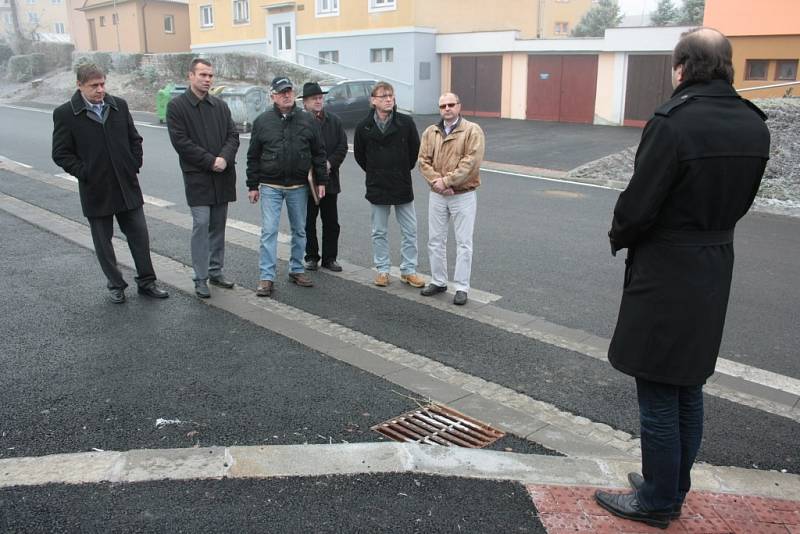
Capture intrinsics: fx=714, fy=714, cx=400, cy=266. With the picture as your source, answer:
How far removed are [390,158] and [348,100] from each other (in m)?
16.9

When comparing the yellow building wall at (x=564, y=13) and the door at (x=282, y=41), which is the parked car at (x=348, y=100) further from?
the yellow building wall at (x=564, y=13)

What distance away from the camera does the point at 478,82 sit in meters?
29.1

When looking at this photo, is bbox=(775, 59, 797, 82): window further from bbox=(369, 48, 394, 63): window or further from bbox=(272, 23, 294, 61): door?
bbox=(272, 23, 294, 61): door

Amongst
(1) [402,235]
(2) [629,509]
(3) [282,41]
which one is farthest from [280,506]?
(3) [282,41]

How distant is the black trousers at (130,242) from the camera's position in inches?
239

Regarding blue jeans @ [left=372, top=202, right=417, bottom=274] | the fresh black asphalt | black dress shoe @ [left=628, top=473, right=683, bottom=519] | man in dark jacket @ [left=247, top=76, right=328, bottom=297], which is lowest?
the fresh black asphalt

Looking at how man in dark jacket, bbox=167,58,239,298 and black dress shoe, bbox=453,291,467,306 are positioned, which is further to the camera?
black dress shoe, bbox=453,291,467,306

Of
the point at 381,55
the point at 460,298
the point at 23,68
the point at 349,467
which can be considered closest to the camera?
the point at 349,467

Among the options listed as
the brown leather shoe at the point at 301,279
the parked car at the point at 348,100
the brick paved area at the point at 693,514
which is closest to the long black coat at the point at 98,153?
the brown leather shoe at the point at 301,279

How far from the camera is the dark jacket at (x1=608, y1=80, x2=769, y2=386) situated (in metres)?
2.64

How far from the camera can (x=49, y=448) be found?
368 centimetres

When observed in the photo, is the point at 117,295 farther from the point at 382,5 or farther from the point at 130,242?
the point at 382,5

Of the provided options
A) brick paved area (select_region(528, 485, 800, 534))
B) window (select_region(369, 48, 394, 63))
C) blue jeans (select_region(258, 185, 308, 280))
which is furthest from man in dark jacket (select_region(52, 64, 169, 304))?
window (select_region(369, 48, 394, 63))

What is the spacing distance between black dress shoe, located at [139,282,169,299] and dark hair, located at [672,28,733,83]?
190 inches
